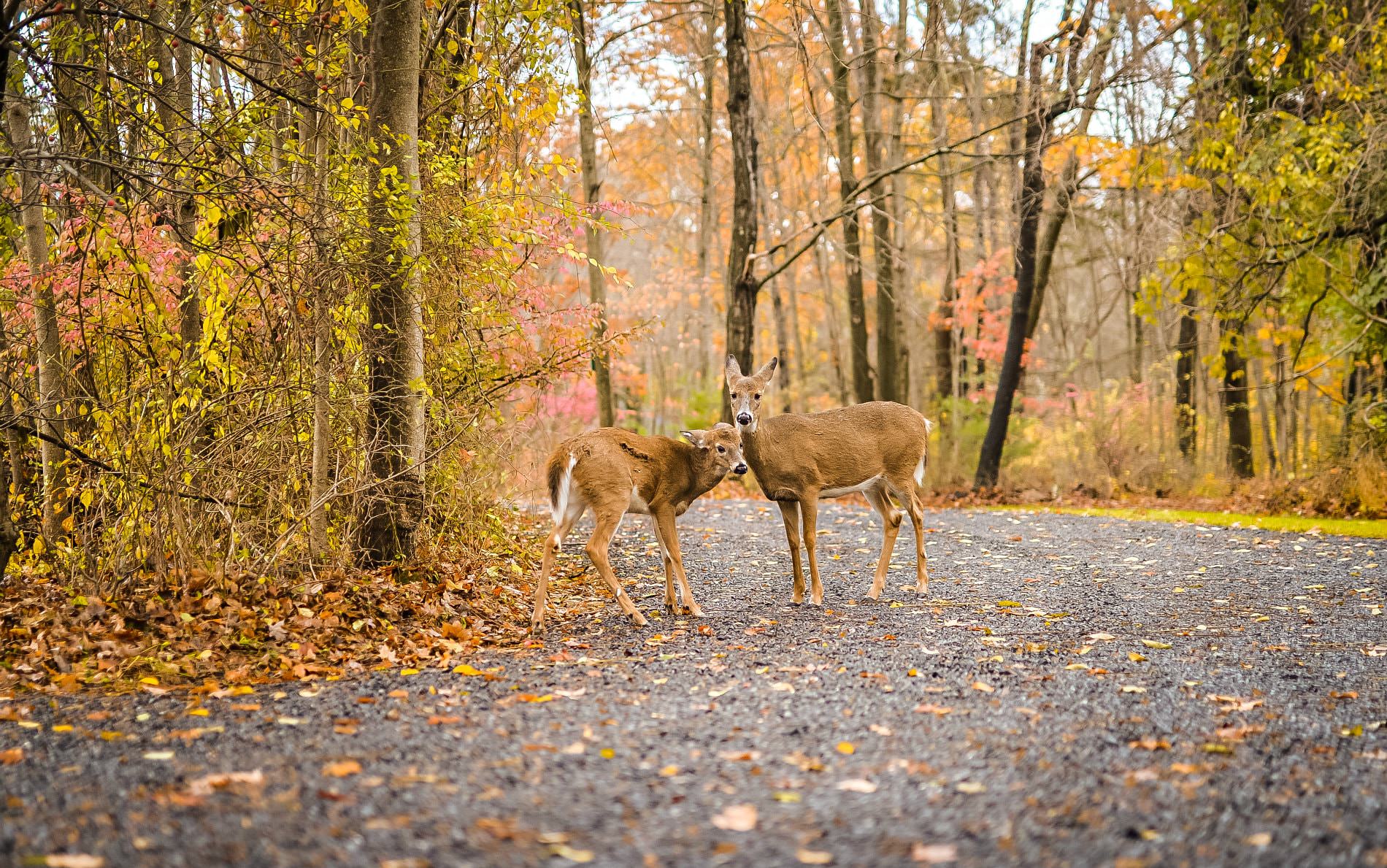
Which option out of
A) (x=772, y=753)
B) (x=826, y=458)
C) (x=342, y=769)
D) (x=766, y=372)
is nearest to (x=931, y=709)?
(x=772, y=753)

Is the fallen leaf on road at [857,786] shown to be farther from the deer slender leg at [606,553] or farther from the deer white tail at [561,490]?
the deer white tail at [561,490]

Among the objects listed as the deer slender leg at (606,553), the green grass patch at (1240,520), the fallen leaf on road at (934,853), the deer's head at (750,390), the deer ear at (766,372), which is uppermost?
the deer ear at (766,372)

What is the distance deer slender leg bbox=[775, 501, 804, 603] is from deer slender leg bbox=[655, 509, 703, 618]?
2.91 ft

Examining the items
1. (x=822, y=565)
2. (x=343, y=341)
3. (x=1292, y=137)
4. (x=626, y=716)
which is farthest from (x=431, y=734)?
(x=1292, y=137)

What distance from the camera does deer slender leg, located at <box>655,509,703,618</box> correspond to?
7688mm

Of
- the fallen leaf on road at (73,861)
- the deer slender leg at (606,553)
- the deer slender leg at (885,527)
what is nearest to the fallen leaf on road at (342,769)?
the fallen leaf on road at (73,861)

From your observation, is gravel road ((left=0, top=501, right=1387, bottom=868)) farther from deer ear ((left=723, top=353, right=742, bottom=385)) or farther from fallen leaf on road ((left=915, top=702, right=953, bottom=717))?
deer ear ((left=723, top=353, right=742, bottom=385))

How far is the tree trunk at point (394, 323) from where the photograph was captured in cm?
732

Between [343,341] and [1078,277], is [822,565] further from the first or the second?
[1078,277]

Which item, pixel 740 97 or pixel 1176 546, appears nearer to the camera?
pixel 1176 546

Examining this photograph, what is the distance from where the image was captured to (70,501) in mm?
7879

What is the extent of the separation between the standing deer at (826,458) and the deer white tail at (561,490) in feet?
4.90

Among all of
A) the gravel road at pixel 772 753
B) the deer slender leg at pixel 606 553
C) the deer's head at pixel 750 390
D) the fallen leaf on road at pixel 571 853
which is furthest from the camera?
the deer's head at pixel 750 390

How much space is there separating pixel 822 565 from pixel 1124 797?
263 inches
